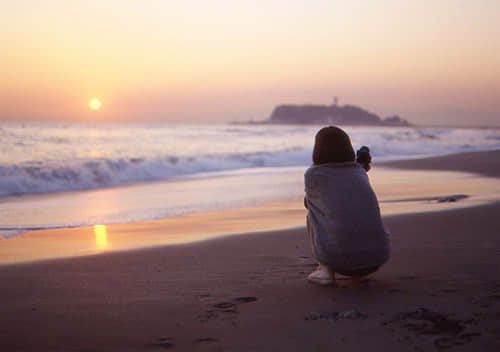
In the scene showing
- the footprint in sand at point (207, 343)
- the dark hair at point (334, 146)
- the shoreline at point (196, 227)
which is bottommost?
the footprint in sand at point (207, 343)

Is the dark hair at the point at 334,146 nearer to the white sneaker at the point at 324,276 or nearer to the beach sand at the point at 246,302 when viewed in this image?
the white sneaker at the point at 324,276

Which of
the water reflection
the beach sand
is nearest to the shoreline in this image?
the water reflection

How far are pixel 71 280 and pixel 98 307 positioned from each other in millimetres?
810

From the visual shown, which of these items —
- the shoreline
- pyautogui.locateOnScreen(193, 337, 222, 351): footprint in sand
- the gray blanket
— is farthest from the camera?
the shoreline

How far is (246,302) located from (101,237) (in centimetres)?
311

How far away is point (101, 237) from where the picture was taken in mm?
5984

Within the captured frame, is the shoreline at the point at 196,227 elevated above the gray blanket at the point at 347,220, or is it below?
below

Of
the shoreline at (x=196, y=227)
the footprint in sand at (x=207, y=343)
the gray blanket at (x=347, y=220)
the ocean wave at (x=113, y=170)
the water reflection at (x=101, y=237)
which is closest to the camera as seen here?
the footprint in sand at (x=207, y=343)

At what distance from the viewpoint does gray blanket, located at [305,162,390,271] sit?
3561mm

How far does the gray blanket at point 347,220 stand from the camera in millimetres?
3561

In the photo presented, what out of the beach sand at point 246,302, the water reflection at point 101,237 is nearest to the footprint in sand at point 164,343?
the beach sand at point 246,302

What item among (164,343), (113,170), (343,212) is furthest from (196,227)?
(113,170)

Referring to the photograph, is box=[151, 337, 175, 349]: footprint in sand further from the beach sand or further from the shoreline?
the shoreline

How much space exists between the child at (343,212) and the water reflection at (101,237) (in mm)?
2759
